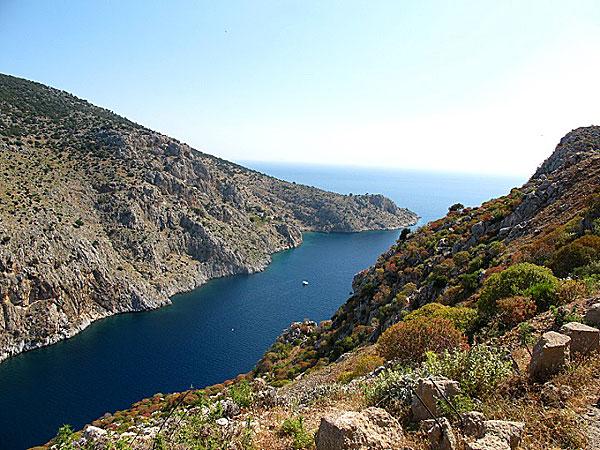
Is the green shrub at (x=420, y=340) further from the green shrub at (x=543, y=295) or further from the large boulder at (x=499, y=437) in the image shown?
the large boulder at (x=499, y=437)

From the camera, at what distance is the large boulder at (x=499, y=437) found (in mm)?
4841

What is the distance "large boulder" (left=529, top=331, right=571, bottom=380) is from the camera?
6855mm

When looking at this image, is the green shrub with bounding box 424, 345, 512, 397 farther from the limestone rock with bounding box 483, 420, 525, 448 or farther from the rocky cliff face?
the rocky cliff face

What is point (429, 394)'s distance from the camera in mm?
6980

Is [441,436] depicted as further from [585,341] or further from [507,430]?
[585,341]

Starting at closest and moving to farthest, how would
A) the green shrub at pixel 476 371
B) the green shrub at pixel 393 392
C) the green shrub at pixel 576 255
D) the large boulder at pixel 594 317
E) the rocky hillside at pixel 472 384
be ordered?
the rocky hillside at pixel 472 384, the green shrub at pixel 476 371, the green shrub at pixel 393 392, the large boulder at pixel 594 317, the green shrub at pixel 576 255

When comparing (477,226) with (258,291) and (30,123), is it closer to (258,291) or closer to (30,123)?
(258,291)

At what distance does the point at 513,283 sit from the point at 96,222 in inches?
3488

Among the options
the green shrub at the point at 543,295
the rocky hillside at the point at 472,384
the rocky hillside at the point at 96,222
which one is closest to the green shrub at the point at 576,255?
the rocky hillside at the point at 472,384

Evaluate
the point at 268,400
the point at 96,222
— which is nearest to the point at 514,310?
the point at 268,400

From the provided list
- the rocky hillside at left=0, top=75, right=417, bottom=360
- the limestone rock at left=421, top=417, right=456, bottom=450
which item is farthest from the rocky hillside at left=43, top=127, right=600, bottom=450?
the rocky hillside at left=0, top=75, right=417, bottom=360

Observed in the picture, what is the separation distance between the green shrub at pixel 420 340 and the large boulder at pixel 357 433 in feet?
21.2

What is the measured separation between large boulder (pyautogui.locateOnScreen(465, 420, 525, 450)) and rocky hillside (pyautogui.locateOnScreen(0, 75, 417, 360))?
69.3 metres

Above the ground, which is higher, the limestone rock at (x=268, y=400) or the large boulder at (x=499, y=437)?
the large boulder at (x=499, y=437)
